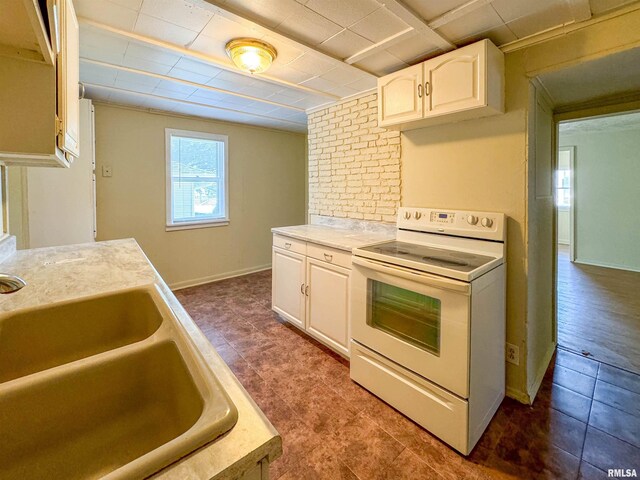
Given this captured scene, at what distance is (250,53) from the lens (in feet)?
6.45

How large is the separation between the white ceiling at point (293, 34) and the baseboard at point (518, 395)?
216 centimetres

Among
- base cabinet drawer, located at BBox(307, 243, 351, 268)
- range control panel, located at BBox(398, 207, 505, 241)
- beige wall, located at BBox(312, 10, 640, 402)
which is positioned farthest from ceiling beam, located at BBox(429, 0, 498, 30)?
base cabinet drawer, located at BBox(307, 243, 351, 268)

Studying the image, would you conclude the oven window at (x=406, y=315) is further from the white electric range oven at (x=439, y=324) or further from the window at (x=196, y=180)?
the window at (x=196, y=180)

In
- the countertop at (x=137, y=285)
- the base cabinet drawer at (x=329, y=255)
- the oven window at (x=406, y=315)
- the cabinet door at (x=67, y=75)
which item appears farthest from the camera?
the base cabinet drawer at (x=329, y=255)

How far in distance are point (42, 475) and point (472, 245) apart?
7.07ft

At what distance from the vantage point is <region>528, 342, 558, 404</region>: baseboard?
1967 mm

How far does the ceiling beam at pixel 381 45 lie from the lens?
1.80 m

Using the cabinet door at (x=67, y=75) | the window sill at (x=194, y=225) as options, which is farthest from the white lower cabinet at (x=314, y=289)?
the window sill at (x=194, y=225)

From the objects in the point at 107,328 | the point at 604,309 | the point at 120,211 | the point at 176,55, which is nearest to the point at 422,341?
the point at 107,328

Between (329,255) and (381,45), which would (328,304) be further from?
(381,45)

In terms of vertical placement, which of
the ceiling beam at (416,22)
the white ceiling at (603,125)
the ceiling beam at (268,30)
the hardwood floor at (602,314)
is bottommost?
the hardwood floor at (602,314)

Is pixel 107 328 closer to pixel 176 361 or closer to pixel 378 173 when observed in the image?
pixel 176 361

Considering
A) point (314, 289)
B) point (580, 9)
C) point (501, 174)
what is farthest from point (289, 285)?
point (580, 9)

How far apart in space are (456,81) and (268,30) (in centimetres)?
115
